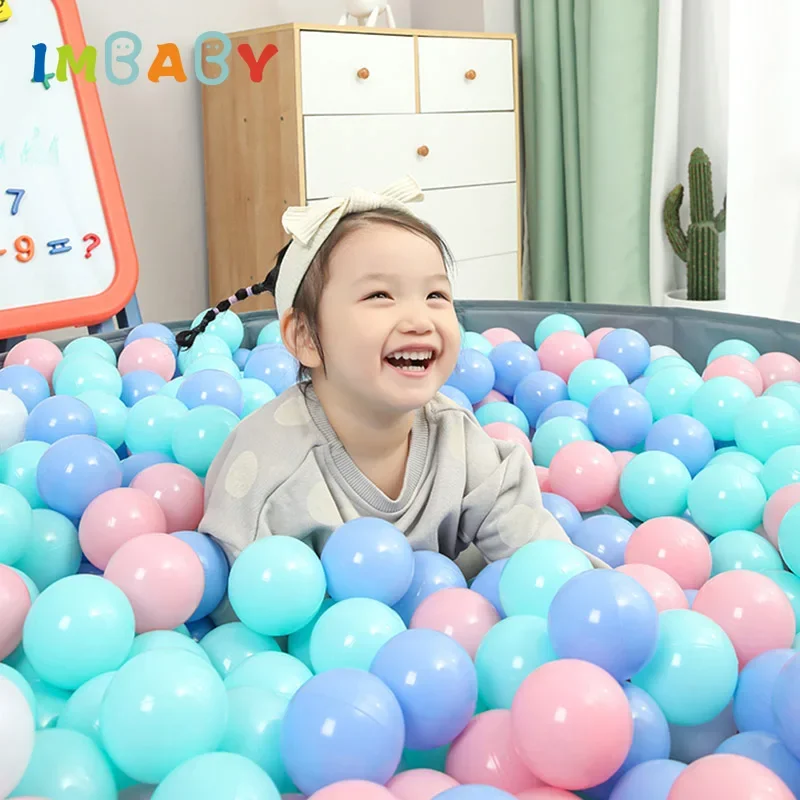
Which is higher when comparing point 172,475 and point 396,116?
point 396,116

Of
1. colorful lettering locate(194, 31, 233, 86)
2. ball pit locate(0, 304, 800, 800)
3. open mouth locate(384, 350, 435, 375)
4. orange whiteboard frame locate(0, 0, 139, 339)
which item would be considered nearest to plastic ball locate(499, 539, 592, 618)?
ball pit locate(0, 304, 800, 800)

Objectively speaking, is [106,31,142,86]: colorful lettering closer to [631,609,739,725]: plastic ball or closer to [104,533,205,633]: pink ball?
[104,533,205,633]: pink ball

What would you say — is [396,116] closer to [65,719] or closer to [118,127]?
[118,127]

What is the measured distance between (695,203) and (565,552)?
1908 millimetres

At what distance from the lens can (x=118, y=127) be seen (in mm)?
2623

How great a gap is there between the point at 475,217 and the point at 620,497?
1.68 m

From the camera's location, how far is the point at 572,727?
66cm

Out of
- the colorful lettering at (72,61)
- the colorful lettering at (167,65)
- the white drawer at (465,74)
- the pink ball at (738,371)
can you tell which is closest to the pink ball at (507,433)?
the pink ball at (738,371)

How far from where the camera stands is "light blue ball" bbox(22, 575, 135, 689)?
0.81 m

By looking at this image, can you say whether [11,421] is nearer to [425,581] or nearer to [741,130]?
[425,581]

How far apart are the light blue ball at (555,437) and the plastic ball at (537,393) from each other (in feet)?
0.55

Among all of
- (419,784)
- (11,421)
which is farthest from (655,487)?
(11,421)

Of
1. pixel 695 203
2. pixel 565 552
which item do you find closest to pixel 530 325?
pixel 695 203

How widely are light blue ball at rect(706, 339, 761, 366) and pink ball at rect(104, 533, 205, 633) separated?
3.54ft
